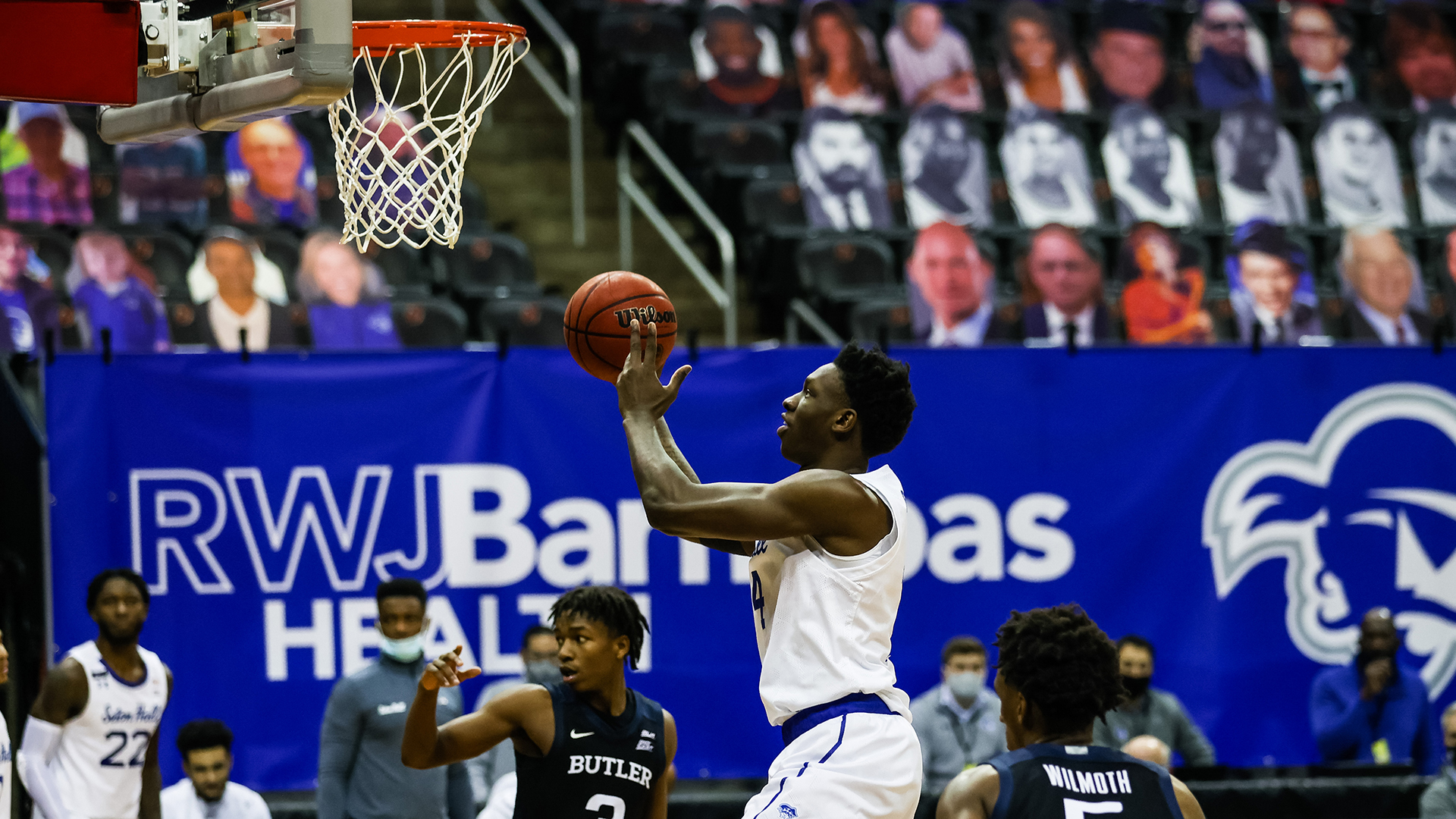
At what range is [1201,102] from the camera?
44.0 ft

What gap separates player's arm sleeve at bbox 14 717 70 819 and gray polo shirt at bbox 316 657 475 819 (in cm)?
90

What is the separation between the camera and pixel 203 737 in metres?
7.04

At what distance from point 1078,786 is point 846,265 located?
7387 mm

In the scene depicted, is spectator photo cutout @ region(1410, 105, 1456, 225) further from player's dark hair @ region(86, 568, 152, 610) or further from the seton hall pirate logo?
player's dark hair @ region(86, 568, 152, 610)

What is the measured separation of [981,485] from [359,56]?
409 centimetres

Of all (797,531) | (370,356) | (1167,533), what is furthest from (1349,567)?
(797,531)

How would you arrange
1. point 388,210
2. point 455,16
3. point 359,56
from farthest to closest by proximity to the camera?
1. point 455,16
2. point 388,210
3. point 359,56

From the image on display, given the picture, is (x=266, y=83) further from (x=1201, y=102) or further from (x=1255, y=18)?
(x=1255, y=18)

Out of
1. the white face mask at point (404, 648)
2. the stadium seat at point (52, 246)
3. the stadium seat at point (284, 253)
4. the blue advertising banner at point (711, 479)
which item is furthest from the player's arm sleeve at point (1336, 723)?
the stadium seat at point (52, 246)

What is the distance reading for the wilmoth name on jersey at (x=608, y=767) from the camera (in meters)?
4.89

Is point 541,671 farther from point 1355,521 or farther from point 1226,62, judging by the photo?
point 1226,62

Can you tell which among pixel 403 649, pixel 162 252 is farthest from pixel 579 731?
pixel 162 252

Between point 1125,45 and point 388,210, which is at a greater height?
point 1125,45

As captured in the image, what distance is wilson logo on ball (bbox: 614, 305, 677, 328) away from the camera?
467 centimetres
